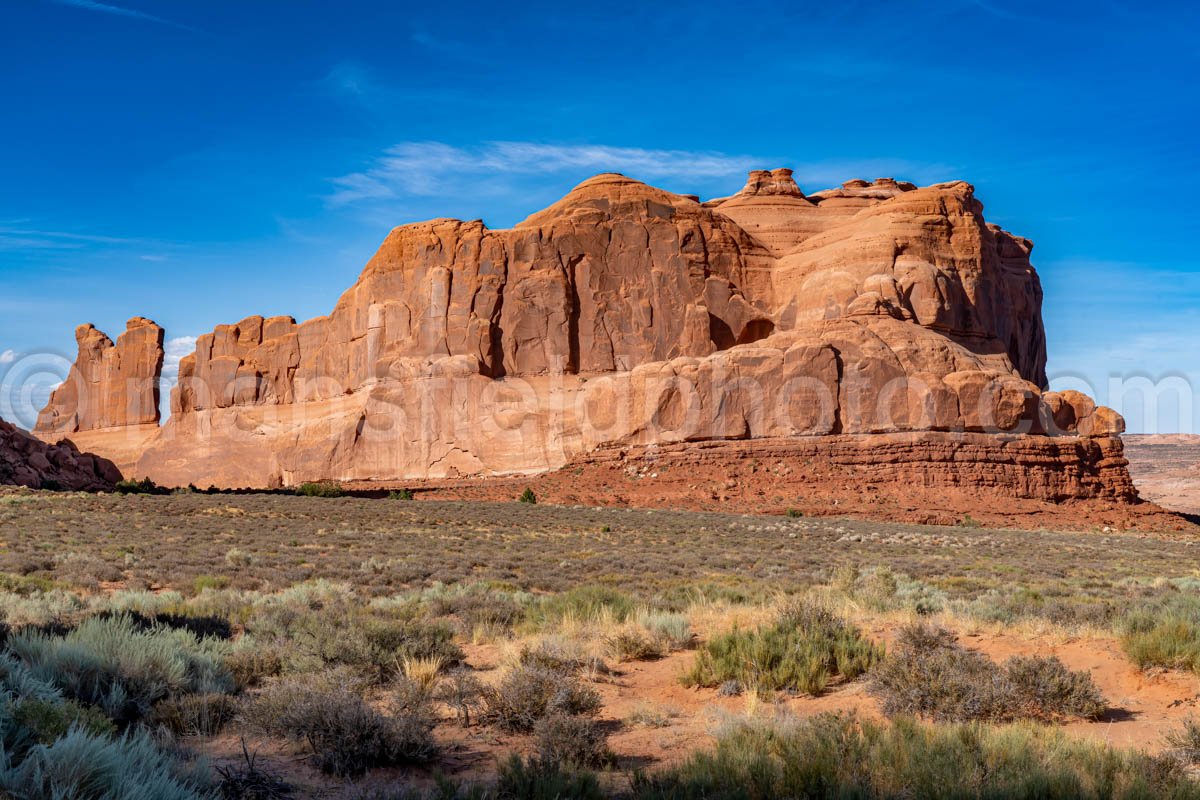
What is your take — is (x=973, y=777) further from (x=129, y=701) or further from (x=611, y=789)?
(x=129, y=701)

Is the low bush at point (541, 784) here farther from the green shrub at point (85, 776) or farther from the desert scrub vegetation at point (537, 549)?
the desert scrub vegetation at point (537, 549)

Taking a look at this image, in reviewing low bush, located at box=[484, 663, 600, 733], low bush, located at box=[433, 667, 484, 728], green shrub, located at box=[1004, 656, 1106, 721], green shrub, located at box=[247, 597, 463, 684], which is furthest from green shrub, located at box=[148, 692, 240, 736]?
green shrub, located at box=[1004, 656, 1106, 721]

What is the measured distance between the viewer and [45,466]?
45.2m

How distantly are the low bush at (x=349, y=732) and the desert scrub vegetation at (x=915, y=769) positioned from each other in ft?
4.86

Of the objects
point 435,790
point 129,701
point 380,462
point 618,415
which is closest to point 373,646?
point 129,701

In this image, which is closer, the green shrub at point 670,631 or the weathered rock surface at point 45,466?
the green shrub at point 670,631

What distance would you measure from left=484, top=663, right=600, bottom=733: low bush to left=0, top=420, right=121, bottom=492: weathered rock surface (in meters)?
41.0

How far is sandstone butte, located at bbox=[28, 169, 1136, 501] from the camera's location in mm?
45656

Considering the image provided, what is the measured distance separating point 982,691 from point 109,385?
10451 cm

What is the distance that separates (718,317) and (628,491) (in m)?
22.2

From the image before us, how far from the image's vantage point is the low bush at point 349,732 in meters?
5.45

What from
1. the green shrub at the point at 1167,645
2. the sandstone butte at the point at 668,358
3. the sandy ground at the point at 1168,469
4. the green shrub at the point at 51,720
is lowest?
the sandy ground at the point at 1168,469

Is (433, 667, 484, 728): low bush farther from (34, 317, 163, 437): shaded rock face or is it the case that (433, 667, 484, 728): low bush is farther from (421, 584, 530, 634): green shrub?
(34, 317, 163, 437): shaded rock face

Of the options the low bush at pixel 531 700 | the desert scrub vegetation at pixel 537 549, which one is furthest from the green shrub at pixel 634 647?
the desert scrub vegetation at pixel 537 549
